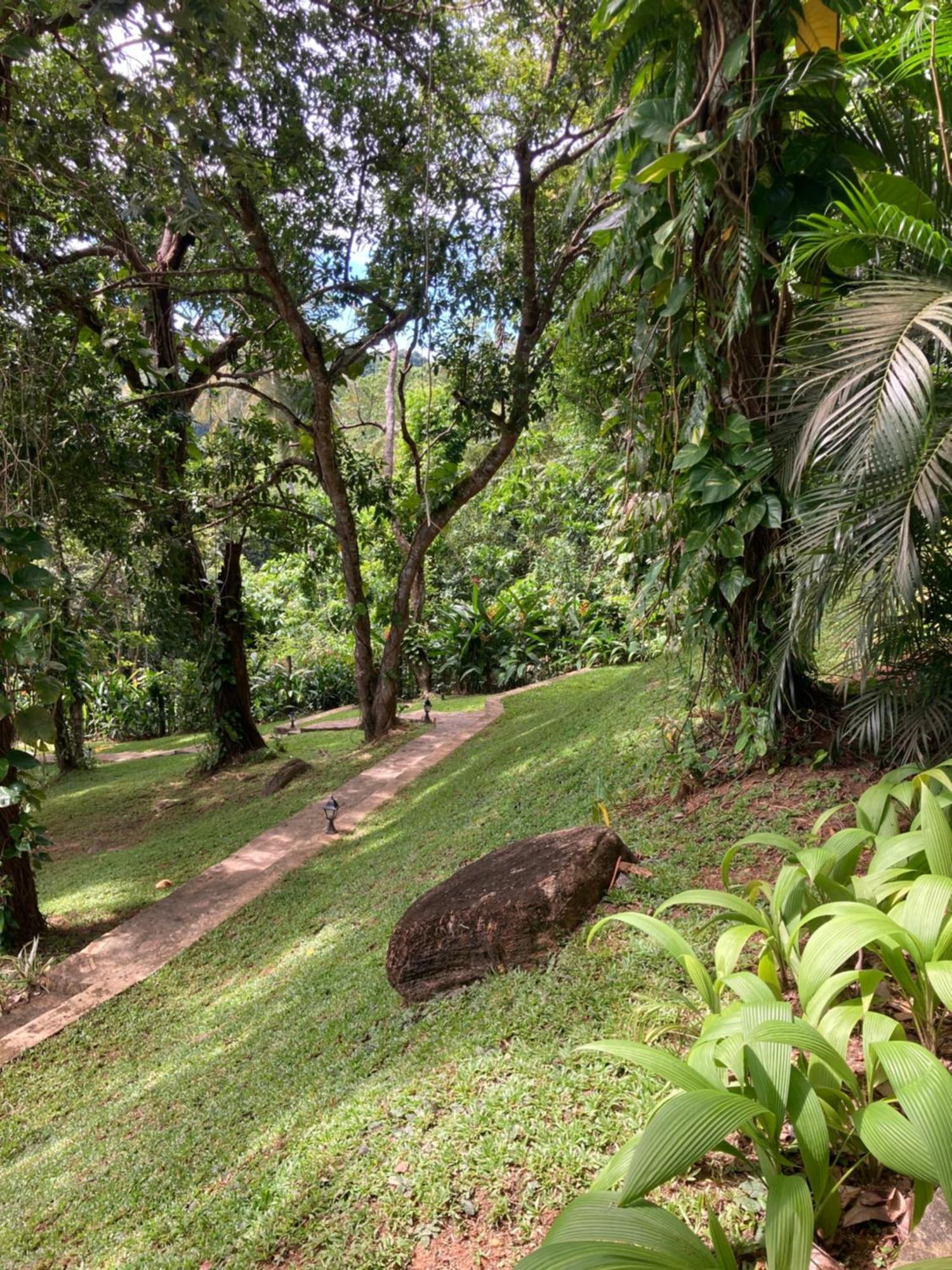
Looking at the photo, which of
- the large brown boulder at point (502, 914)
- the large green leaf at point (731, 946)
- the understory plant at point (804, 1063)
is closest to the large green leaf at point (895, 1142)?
the understory plant at point (804, 1063)

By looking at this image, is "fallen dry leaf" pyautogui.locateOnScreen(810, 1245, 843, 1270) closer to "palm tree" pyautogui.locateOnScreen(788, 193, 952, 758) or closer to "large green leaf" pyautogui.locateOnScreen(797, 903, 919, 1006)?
"large green leaf" pyautogui.locateOnScreen(797, 903, 919, 1006)

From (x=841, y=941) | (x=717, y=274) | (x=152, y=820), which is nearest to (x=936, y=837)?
(x=841, y=941)

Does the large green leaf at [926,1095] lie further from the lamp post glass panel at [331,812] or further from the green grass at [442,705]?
the green grass at [442,705]

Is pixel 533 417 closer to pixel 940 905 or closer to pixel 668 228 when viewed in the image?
pixel 668 228

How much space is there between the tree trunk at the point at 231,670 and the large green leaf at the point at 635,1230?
27.4 feet

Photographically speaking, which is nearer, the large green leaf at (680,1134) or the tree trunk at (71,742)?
the large green leaf at (680,1134)

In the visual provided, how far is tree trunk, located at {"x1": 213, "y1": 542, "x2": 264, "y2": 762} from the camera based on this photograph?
908 cm

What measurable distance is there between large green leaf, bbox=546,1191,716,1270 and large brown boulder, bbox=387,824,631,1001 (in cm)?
146

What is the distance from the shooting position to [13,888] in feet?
16.3

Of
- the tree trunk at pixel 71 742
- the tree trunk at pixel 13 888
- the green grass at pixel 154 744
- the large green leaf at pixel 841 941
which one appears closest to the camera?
the large green leaf at pixel 841 941

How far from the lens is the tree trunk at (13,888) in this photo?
480cm

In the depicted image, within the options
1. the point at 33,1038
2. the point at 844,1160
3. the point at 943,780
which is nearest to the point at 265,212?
the point at 33,1038

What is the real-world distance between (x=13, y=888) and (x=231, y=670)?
4.33m

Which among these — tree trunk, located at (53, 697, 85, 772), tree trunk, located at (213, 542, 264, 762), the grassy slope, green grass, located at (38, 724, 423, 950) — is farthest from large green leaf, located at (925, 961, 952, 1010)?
Result: tree trunk, located at (53, 697, 85, 772)
